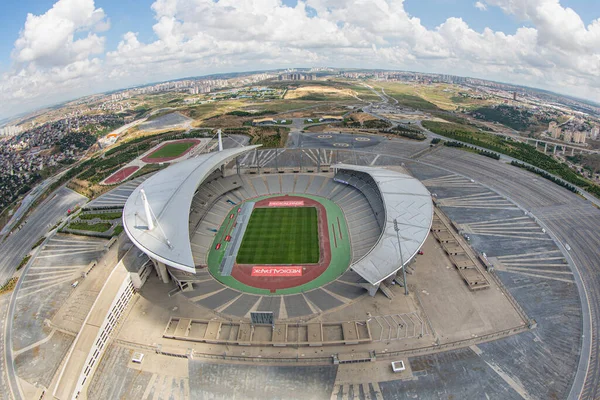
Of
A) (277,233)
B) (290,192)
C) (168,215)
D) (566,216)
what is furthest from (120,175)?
(566,216)

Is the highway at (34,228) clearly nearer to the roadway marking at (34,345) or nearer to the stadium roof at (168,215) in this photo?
the roadway marking at (34,345)

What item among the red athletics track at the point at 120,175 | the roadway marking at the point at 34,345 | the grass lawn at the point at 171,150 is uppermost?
the grass lawn at the point at 171,150

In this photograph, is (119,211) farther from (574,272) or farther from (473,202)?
(574,272)

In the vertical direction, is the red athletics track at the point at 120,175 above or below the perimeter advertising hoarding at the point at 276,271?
above

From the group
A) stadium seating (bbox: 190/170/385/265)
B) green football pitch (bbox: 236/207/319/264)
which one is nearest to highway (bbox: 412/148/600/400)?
stadium seating (bbox: 190/170/385/265)

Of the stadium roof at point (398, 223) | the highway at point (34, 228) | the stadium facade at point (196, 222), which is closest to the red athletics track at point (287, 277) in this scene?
the stadium facade at point (196, 222)

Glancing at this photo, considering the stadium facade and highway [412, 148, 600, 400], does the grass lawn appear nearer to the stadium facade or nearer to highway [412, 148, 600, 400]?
the stadium facade
